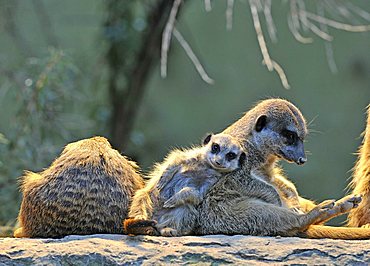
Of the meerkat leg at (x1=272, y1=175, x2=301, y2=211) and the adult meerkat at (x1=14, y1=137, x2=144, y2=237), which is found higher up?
the adult meerkat at (x1=14, y1=137, x2=144, y2=237)

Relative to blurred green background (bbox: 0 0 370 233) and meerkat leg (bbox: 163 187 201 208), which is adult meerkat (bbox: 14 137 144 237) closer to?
meerkat leg (bbox: 163 187 201 208)

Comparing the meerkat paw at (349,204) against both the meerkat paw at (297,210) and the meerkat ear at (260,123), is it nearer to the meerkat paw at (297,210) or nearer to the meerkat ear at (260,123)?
the meerkat paw at (297,210)

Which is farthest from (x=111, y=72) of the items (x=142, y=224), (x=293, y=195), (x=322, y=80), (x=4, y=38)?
(x=142, y=224)

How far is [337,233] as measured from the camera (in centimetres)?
417

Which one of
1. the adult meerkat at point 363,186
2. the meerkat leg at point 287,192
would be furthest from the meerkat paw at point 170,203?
the adult meerkat at point 363,186

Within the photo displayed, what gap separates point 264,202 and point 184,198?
41 cm

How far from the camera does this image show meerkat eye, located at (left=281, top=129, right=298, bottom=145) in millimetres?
4547

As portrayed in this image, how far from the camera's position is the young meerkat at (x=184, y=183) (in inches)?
166

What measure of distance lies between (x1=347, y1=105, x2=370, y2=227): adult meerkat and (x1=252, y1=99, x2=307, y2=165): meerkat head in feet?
1.52

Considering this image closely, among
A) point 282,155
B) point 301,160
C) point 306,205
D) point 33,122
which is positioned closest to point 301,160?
point 301,160

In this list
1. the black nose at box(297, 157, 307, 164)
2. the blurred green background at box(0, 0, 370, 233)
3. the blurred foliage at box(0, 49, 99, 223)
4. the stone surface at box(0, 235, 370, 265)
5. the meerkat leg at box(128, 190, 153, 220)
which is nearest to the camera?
the stone surface at box(0, 235, 370, 265)

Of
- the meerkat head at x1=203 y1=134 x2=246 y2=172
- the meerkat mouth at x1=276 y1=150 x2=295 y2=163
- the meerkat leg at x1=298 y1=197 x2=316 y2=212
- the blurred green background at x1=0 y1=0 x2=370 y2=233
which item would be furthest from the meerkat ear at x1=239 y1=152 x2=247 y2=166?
the blurred green background at x1=0 y1=0 x2=370 y2=233

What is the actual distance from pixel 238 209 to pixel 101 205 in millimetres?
676

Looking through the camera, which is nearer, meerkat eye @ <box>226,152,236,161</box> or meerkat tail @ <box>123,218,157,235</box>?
meerkat tail @ <box>123,218,157,235</box>
